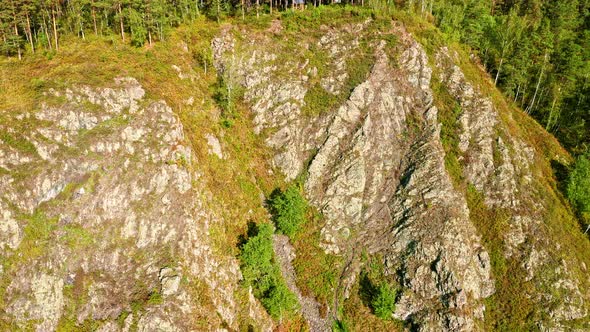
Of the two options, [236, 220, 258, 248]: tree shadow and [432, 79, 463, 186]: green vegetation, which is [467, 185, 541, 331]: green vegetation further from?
[236, 220, 258, 248]: tree shadow

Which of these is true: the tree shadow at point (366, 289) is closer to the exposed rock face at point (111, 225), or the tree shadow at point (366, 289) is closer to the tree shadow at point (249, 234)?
the exposed rock face at point (111, 225)

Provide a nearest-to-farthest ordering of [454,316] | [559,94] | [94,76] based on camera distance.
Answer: [454,316] < [94,76] < [559,94]

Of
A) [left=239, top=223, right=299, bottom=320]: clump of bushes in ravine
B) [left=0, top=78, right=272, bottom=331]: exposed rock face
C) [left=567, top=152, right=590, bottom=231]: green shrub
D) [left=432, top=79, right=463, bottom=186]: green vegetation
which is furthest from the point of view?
[left=432, top=79, right=463, bottom=186]: green vegetation

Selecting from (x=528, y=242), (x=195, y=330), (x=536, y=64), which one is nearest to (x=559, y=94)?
(x=536, y=64)

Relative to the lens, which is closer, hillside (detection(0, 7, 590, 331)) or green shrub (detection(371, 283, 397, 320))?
hillside (detection(0, 7, 590, 331))

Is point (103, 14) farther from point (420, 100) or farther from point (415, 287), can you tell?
point (415, 287)

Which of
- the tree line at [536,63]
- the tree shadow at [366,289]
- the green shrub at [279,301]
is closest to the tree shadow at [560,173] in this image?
the tree line at [536,63]

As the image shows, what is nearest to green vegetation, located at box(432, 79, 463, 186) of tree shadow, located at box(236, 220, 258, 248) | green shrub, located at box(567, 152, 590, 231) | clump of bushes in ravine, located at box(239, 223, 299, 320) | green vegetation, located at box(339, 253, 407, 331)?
green shrub, located at box(567, 152, 590, 231)
